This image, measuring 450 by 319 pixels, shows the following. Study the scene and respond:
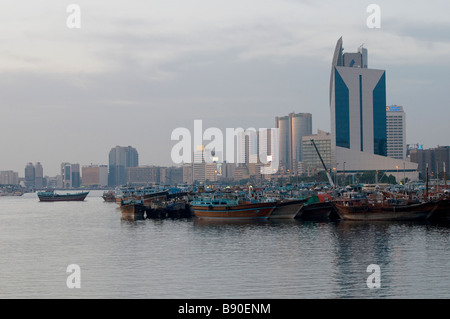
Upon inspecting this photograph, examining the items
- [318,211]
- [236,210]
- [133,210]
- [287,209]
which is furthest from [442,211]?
[133,210]

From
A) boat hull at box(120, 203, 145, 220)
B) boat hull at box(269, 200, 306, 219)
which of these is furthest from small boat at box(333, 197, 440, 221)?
boat hull at box(120, 203, 145, 220)

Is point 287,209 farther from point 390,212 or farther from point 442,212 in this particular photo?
point 442,212

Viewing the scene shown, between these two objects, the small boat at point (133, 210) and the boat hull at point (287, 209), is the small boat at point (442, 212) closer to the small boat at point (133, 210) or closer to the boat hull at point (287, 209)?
the boat hull at point (287, 209)

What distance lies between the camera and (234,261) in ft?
143

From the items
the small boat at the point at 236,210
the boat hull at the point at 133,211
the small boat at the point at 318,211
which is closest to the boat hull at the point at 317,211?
the small boat at the point at 318,211

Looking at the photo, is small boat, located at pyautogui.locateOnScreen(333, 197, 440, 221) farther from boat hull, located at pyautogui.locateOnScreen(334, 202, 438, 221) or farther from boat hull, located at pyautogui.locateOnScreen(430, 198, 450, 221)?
boat hull, located at pyautogui.locateOnScreen(430, 198, 450, 221)

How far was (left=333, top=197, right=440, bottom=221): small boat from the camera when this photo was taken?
232 ft

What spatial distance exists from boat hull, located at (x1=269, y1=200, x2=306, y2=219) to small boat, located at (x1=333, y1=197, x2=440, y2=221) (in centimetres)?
487

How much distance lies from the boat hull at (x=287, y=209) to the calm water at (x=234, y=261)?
7.44 m

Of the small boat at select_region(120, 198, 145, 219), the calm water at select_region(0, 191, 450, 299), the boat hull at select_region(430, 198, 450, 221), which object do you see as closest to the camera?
the calm water at select_region(0, 191, 450, 299)

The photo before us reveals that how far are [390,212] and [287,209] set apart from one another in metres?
12.4

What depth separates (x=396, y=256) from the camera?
4462 centimetres

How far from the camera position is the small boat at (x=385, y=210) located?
70688 millimetres
